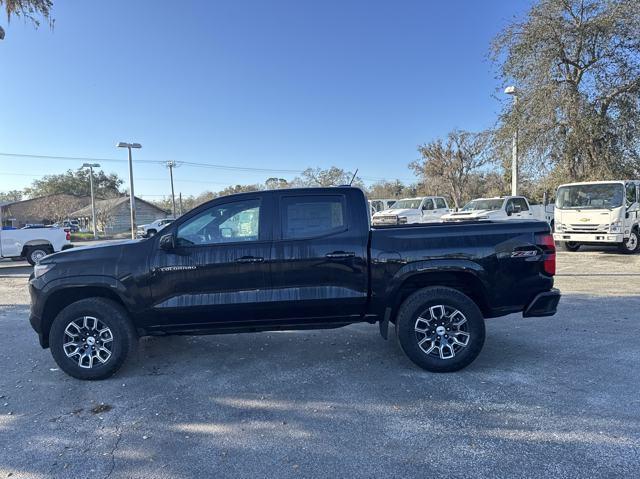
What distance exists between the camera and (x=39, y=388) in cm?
420

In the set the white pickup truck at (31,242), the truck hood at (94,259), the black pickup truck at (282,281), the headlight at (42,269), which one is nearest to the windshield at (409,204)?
the white pickup truck at (31,242)

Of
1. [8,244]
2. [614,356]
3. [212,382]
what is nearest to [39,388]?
[212,382]

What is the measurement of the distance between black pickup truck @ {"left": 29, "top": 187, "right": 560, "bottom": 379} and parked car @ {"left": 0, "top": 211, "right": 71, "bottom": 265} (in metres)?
11.5

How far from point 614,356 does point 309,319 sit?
3.39 metres

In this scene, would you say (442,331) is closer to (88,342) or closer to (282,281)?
(282,281)

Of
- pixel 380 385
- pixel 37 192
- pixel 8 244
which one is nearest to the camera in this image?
pixel 380 385

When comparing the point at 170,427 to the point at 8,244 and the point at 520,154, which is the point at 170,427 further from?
the point at 520,154

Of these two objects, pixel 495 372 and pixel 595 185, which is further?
pixel 595 185

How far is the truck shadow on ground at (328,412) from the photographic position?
112 inches

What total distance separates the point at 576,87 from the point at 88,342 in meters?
19.8

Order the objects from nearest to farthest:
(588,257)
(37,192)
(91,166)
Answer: (588,257) → (91,166) → (37,192)

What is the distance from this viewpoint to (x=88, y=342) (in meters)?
4.29

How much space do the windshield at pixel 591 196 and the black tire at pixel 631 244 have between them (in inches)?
51.6

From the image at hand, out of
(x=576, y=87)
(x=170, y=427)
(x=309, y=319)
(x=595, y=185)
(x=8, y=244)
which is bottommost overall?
(x=170, y=427)
